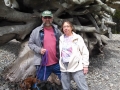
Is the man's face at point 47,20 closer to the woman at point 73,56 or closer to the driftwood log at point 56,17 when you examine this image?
the woman at point 73,56

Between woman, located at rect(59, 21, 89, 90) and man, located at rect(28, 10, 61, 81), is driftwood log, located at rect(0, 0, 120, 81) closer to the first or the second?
man, located at rect(28, 10, 61, 81)

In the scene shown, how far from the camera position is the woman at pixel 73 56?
4281mm

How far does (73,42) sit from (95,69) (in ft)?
Answer: 9.55

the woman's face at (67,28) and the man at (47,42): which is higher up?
the woman's face at (67,28)

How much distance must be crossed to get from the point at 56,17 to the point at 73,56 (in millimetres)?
2808

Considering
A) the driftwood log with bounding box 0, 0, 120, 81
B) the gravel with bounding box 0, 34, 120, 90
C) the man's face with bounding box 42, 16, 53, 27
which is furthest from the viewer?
the driftwood log with bounding box 0, 0, 120, 81

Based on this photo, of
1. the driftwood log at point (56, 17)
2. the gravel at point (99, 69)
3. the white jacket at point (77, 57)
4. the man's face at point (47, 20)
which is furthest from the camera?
the driftwood log at point (56, 17)

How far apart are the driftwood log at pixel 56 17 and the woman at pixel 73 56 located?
2061 millimetres

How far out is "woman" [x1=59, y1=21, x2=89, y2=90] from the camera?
169 inches

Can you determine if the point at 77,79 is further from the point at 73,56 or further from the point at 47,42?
the point at 47,42

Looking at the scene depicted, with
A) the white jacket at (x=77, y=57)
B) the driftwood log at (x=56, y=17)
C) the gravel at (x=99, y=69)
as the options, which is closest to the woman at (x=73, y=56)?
the white jacket at (x=77, y=57)

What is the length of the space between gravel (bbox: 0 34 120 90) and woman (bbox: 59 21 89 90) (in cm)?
153

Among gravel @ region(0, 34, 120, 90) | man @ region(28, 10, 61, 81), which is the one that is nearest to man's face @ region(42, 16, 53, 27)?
man @ region(28, 10, 61, 81)

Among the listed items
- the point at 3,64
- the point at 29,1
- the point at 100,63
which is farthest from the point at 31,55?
the point at 100,63
